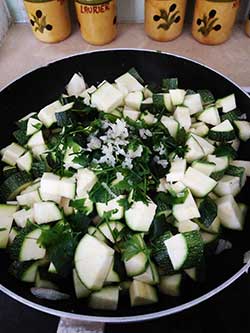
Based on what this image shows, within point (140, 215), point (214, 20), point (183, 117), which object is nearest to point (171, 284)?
point (140, 215)

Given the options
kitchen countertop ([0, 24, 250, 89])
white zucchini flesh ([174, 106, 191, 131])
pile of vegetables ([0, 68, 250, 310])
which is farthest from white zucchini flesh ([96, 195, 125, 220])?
kitchen countertop ([0, 24, 250, 89])

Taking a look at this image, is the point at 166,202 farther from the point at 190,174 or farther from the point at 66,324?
the point at 66,324

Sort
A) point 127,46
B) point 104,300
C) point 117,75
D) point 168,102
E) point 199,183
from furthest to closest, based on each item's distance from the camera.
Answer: point 127,46, point 117,75, point 168,102, point 199,183, point 104,300

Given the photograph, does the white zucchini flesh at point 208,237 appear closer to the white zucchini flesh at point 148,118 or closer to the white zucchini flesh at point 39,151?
the white zucchini flesh at point 148,118

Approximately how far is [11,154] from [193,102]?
0.56m

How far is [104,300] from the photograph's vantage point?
0.66 meters

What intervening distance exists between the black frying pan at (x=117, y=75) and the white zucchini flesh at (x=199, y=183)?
0.12 m

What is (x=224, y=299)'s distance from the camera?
73 centimetres

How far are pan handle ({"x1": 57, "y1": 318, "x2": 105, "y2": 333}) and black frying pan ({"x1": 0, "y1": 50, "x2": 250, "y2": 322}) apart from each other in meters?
0.04

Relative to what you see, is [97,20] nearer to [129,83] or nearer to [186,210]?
[129,83]

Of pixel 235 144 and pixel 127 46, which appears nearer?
pixel 235 144

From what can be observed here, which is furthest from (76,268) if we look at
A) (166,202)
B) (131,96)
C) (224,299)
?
(131,96)

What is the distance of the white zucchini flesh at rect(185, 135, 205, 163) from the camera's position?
820mm

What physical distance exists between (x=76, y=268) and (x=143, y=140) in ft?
1.21
